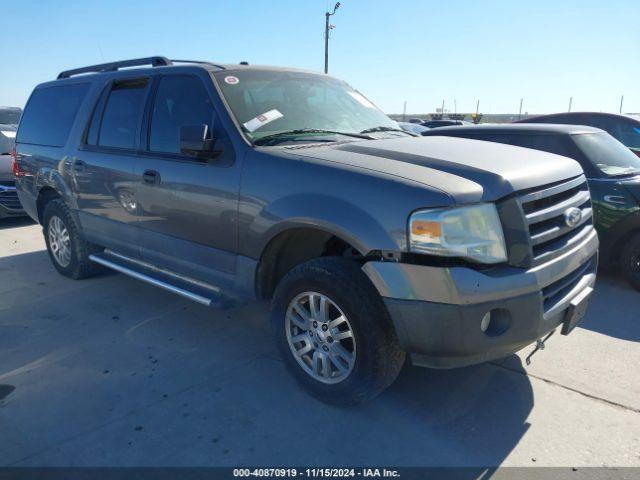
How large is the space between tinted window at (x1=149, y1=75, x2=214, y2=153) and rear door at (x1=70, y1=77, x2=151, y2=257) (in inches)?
8.3

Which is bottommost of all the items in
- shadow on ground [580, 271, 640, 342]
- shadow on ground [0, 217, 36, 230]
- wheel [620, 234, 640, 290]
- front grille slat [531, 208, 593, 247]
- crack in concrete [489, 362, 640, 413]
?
shadow on ground [0, 217, 36, 230]

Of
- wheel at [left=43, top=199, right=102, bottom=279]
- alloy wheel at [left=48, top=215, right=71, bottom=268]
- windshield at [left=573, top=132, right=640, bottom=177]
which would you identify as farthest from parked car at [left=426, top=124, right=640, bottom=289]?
alloy wheel at [left=48, top=215, right=71, bottom=268]

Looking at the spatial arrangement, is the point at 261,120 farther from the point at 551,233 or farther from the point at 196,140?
the point at 551,233

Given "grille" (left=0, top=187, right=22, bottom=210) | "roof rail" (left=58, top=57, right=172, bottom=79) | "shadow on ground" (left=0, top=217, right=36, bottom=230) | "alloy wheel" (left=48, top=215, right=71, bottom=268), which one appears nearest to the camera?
"roof rail" (left=58, top=57, right=172, bottom=79)

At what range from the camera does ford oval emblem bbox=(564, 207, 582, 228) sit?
9.46ft

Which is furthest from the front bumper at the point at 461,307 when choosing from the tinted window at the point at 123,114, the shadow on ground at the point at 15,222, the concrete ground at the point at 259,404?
the shadow on ground at the point at 15,222

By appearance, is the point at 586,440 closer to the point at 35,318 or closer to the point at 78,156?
the point at 35,318

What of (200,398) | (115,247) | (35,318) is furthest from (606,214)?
(35,318)

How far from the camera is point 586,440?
2.66m

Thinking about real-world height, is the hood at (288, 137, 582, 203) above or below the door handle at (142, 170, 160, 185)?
above

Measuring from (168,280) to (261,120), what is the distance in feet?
4.71

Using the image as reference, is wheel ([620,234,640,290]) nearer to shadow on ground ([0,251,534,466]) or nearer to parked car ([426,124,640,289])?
parked car ([426,124,640,289])

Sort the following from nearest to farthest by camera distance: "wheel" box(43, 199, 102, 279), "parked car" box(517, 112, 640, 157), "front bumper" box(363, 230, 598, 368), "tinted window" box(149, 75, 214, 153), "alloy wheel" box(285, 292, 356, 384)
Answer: "front bumper" box(363, 230, 598, 368) → "alloy wheel" box(285, 292, 356, 384) → "tinted window" box(149, 75, 214, 153) → "wheel" box(43, 199, 102, 279) → "parked car" box(517, 112, 640, 157)

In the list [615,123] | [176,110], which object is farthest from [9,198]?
[615,123]
